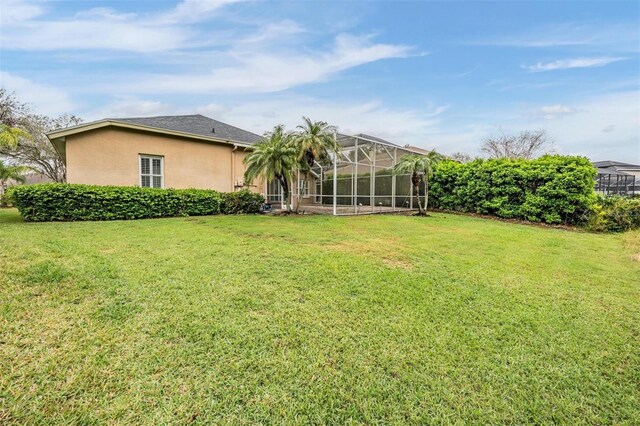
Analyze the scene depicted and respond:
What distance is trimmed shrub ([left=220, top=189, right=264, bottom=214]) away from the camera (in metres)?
13.1

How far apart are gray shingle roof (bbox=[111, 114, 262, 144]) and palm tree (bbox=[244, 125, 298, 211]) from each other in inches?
160

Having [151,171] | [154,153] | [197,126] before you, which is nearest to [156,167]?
[151,171]

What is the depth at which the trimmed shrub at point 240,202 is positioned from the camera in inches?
515

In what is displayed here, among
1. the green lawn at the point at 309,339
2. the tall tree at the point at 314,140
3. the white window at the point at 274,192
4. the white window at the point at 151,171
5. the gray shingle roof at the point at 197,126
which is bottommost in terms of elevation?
the green lawn at the point at 309,339

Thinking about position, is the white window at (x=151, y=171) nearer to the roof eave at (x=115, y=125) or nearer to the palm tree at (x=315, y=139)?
the roof eave at (x=115, y=125)

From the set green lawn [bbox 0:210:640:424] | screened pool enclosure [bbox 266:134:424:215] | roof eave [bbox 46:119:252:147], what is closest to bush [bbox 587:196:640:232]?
green lawn [bbox 0:210:640:424]

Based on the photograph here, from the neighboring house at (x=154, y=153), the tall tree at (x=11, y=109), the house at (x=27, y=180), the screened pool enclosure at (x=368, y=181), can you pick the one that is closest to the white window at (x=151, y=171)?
the neighboring house at (x=154, y=153)

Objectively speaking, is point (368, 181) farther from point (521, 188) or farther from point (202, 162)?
point (202, 162)

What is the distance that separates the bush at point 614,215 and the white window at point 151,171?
17.9m

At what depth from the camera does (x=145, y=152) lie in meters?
12.6

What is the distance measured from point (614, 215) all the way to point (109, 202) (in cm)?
1809

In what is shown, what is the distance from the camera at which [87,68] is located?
40.9 ft

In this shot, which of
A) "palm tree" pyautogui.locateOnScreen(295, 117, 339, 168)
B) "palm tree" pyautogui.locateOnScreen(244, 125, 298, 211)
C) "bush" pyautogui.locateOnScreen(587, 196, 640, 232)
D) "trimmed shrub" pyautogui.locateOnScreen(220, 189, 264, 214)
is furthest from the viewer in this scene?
"trimmed shrub" pyautogui.locateOnScreen(220, 189, 264, 214)

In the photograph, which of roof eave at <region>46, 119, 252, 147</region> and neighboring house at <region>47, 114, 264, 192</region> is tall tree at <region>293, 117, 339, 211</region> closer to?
neighboring house at <region>47, 114, 264, 192</region>
